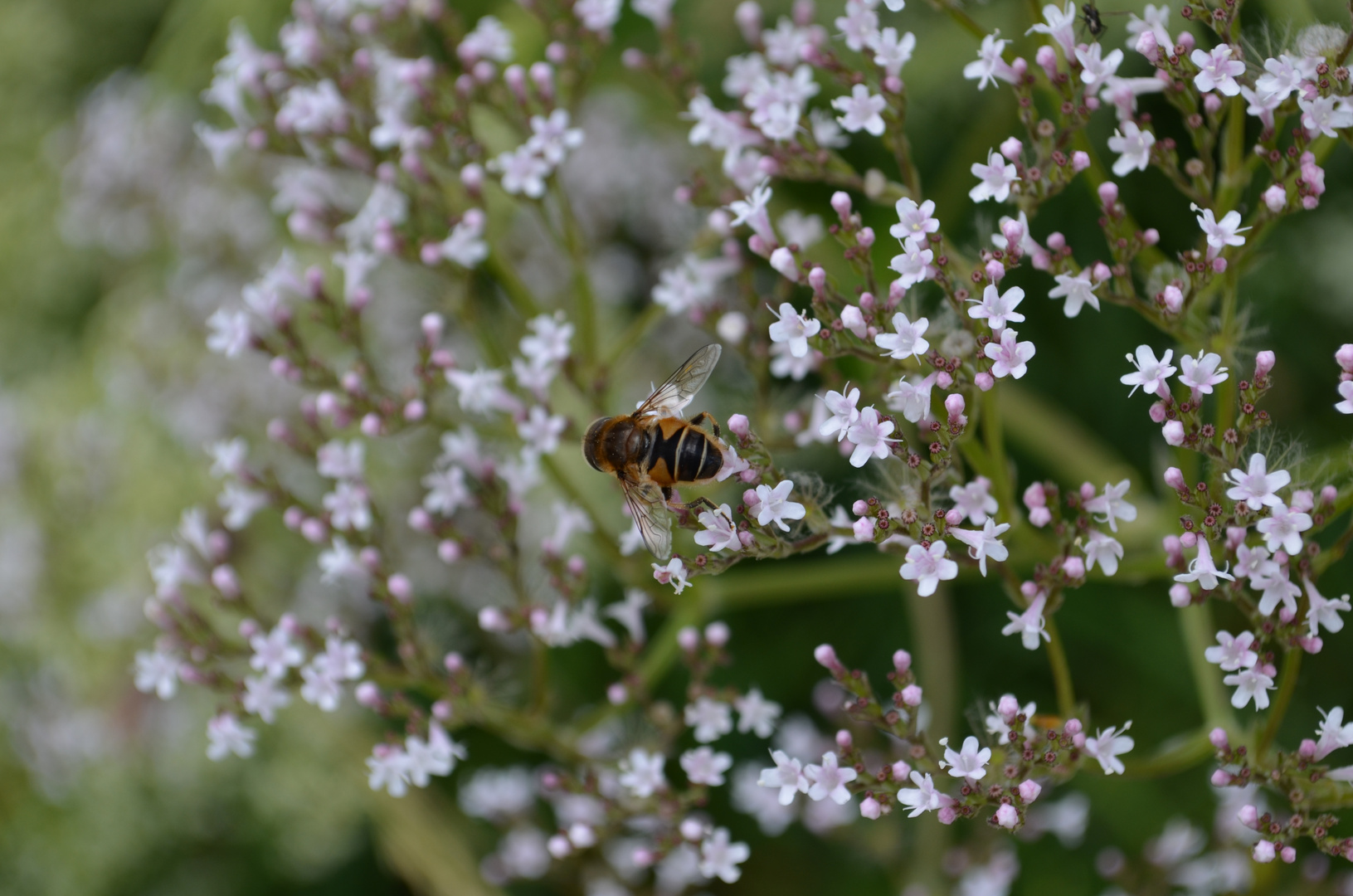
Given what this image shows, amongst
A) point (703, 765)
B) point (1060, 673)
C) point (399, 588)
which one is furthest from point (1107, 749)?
point (399, 588)

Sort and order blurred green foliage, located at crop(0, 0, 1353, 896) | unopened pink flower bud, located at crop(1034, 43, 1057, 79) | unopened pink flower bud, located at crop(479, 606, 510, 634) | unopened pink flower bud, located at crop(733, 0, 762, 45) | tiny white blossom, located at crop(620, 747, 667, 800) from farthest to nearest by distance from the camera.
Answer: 1. blurred green foliage, located at crop(0, 0, 1353, 896)
2. unopened pink flower bud, located at crop(733, 0, 762, 45)
3. unopened pink flower bud, located at crop(479, 606, 510, 634)
4. tiny white blossom, located at crop(620, 747, 667, 800)
5. unopened pink flower bud, located at crop(1034, 43, 1057, 79)

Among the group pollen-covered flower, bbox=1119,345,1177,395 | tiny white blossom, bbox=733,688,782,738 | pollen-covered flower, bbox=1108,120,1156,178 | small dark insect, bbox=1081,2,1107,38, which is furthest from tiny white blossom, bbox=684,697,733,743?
small dark insect, bbox=1081,2,1107,38

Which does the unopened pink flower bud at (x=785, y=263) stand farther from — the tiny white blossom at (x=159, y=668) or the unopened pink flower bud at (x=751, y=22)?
the tiny white blossom at (x=159, y=668)

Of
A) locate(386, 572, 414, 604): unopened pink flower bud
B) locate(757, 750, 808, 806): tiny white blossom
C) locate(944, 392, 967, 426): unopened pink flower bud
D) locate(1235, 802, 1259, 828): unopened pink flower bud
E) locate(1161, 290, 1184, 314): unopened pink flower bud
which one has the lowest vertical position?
locate(386, 572, 414, 604): unopened pink flower bud

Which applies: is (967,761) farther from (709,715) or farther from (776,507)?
(709,715)

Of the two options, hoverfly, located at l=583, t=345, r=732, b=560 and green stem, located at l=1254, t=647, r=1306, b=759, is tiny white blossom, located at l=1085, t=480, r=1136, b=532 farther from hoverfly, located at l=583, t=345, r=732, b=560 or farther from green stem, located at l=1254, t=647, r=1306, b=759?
hoverfly, located at l=583, t=345, r=732, b=560

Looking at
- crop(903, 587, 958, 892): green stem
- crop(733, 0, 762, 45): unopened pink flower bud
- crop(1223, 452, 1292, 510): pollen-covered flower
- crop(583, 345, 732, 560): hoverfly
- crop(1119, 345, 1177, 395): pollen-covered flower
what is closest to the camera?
crop(1223, 452, 1292, 510): pollen-covered flower

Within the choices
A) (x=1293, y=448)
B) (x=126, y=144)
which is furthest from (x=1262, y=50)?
(x=126, y=144)
